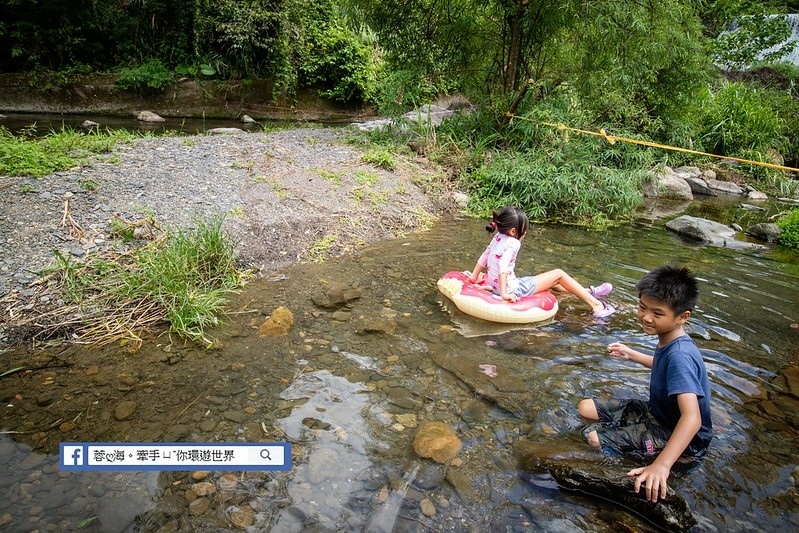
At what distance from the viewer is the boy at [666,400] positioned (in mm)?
2174

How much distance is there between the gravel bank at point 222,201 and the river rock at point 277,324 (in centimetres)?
106

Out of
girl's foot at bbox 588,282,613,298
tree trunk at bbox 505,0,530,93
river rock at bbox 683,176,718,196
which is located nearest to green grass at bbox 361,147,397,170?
tree trunk at bbox 505,0,530,93

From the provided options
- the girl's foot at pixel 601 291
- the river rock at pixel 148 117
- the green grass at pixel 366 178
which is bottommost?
the river rock at pixel 148 117

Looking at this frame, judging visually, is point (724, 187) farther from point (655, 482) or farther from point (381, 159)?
point (655, 482)

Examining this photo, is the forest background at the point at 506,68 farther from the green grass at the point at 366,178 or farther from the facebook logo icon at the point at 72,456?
the facebook logo icon at the point at 72,456

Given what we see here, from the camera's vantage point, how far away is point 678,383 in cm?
227

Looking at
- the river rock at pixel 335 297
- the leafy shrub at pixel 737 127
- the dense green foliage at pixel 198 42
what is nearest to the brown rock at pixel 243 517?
the river rock at pixel 335 297

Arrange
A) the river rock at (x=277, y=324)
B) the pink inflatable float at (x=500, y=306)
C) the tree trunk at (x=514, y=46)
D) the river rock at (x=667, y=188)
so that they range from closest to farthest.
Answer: the river rock at (x=277, y=324) < the pink inflatable float at (x=500, y=306) < the tree trunk at (x=514, y=46) < the river rock at (x=667, y=188)

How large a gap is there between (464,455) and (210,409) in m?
1.48

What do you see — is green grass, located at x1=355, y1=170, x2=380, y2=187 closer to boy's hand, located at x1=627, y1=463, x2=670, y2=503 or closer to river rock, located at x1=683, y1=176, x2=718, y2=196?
boy's hand, located at x1=627, y1=463, x2=670, y2=503

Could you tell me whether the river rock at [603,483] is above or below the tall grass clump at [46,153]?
below

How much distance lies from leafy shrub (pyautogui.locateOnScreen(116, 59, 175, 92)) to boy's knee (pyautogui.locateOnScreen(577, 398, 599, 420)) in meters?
14.3

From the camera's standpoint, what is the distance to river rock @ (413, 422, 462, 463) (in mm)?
2555

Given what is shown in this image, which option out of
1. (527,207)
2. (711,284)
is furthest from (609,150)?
(711,284)
